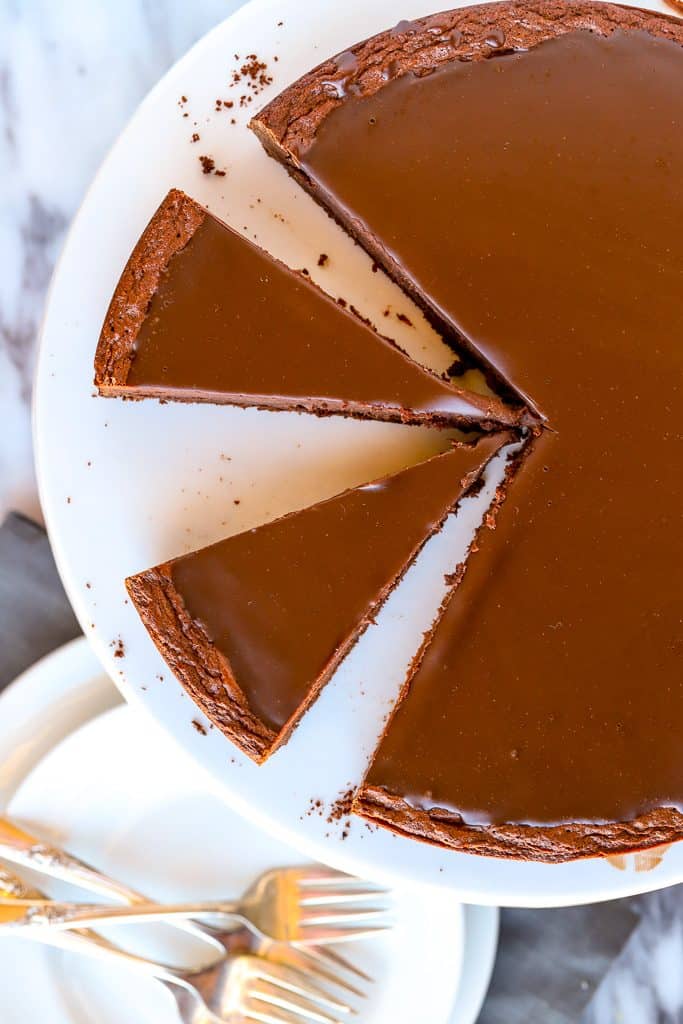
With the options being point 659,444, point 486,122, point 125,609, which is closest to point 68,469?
point 125,609

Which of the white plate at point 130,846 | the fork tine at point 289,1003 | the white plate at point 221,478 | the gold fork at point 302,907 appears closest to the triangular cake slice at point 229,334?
the white plate at point 221,478

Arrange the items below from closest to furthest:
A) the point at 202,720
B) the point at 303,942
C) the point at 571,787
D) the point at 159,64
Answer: the point at 571,787
the point at 202,720
the point at 303,942
the point at 159,64

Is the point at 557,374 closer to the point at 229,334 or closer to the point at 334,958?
the point at 229,334

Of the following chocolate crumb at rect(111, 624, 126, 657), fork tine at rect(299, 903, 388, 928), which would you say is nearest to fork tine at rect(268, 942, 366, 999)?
fork tine at rect(299, 903, 388, 928)

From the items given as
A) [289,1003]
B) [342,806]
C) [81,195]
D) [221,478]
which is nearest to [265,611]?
[221,478]

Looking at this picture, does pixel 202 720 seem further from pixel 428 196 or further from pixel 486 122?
pixel 486 122
